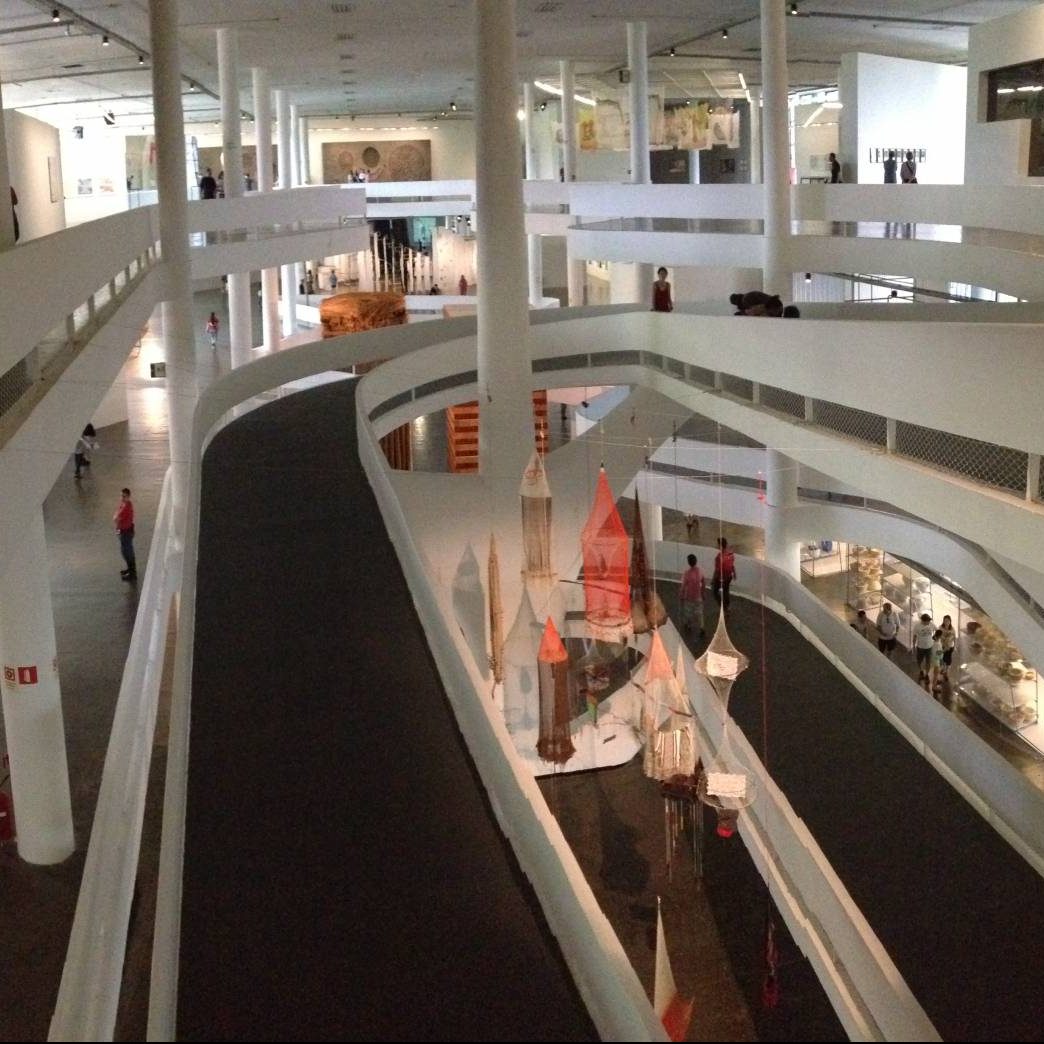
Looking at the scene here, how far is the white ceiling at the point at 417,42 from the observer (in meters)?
20.8

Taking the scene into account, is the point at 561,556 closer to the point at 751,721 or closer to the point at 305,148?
the point at 751,721

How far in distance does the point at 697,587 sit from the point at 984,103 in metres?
11.2

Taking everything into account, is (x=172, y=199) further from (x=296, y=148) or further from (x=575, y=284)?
(x=296, y=148)

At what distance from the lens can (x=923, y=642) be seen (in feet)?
38.6

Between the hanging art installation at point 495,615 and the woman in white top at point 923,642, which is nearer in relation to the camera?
the hanging art installation at point 495,615

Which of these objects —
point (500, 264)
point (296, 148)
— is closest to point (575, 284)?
point (296, 148)

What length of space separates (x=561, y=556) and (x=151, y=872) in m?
4.93

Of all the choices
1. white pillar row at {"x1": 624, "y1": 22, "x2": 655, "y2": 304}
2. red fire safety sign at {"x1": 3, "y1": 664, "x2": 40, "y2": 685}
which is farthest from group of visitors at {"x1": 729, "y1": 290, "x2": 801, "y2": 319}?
white pillar row at {"x1": 624, "y1": 22, "x2": 655, "y2": 304}

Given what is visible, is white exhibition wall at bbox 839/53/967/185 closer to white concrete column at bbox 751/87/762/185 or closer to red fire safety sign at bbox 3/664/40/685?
white concrete column at bbox 751/87/762/185

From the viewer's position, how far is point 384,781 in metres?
4.02

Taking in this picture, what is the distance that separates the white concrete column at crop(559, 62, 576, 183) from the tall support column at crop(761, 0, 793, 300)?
14125 millimetres

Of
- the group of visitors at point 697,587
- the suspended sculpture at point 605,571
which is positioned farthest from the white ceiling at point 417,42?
the suspended sculpture at point 605,571

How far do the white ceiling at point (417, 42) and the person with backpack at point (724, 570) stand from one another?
1215 cm

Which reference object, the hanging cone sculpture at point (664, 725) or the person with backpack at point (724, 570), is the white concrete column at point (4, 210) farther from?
the person with backpack at point (724, 570)
